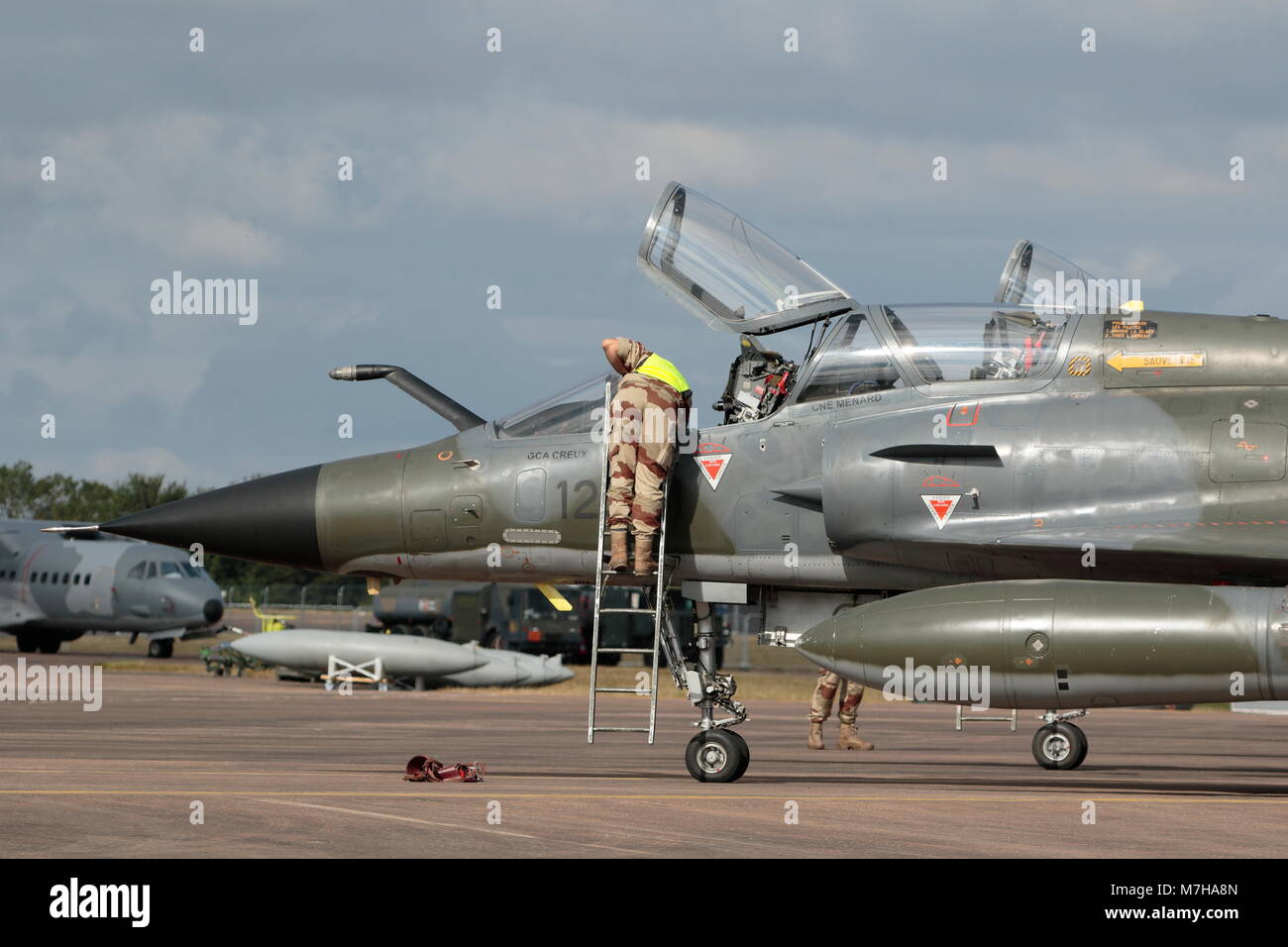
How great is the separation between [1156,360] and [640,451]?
3.87m

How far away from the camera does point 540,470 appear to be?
12617 millimetres

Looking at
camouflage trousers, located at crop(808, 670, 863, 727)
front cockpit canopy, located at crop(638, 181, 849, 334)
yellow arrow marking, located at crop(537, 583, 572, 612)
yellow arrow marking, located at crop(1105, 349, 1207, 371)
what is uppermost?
front cockpit canopy, located at crop(638, 181, 849, 334)

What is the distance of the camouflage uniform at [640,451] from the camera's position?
11.9 m

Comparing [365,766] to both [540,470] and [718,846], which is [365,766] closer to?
[540,470]

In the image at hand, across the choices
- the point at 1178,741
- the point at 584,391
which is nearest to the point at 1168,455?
the point at 584,391

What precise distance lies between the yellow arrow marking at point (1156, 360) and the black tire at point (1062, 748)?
5.60m

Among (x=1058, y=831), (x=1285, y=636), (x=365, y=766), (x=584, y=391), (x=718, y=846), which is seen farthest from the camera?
(x=365, y=766)

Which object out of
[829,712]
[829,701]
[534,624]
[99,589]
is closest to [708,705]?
[829,701]

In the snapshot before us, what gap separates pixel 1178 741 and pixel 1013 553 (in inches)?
483

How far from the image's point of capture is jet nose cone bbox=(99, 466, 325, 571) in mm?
12898

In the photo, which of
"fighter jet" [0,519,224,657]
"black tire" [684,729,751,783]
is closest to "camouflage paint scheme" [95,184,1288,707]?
"black tire" [684,729,751,783]

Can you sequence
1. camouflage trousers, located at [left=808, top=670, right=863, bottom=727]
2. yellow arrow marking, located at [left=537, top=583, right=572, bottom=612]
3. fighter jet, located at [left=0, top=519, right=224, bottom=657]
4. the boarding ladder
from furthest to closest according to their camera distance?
fighter jet, located at [left=0, top=519, right=224, bottom=657]
camouflage trousers, located at [left=808, top=670, right=863, bottom=727]
yellow arrow marking, located at [left=537, top=583, right=572, bottom=612]
the boarding ladder

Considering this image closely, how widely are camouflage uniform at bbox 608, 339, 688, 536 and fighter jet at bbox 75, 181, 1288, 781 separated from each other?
46 centimetres

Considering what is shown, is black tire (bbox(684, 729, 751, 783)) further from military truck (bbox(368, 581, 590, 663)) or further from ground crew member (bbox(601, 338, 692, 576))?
military truck (bbox(368, 581, 590, 663))
